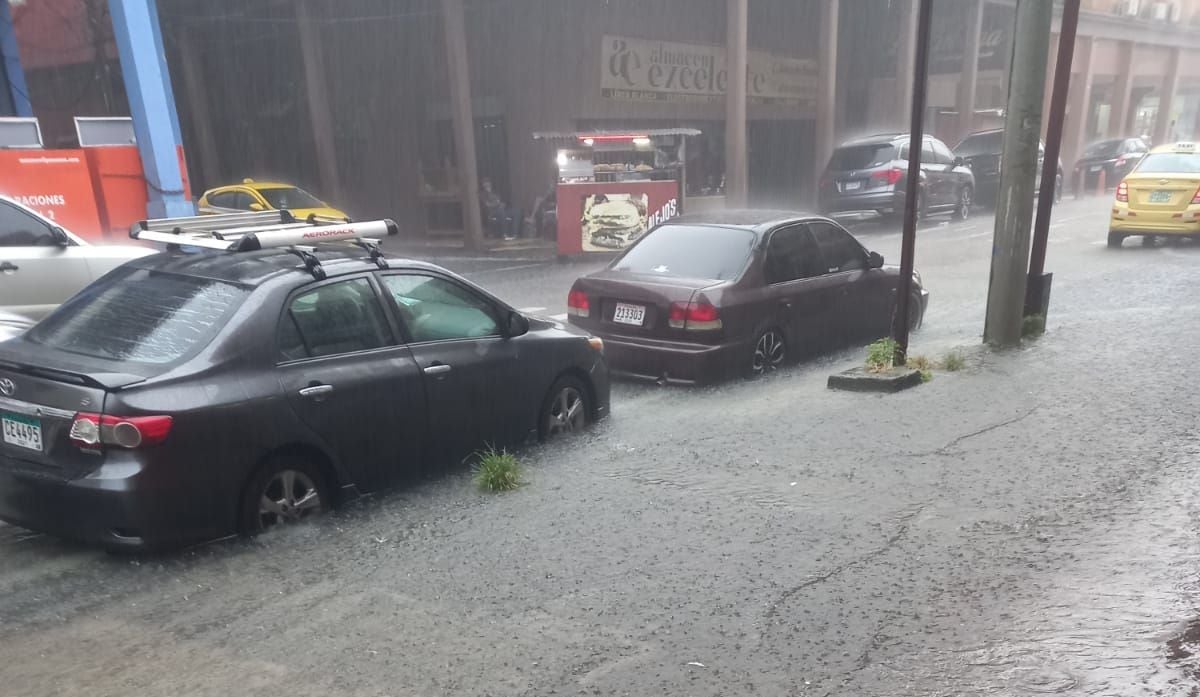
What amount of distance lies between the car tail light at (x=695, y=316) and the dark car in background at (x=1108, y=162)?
2696cm

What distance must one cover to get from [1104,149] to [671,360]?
2955 cm

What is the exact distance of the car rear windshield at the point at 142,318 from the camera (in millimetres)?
4699

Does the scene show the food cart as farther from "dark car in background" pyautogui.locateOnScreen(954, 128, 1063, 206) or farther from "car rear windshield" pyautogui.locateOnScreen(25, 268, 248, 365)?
"car rear windshield" pyautogui.locateOnScreen(25, 268, 248, 365)

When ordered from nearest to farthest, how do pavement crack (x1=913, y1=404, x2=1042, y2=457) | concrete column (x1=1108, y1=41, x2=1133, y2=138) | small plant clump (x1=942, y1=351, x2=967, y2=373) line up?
pavement crack (x1=913, y1=404, x2=1042, y2=457) < small plant clump (x1=942, y1=351, x2=967, y2=373) < concrete column (x1=1108, y1=41, x2=1133, y2=138)

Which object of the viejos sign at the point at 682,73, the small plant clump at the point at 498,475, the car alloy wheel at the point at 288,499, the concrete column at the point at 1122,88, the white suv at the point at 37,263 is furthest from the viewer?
the concrete column at the point at 1122,88

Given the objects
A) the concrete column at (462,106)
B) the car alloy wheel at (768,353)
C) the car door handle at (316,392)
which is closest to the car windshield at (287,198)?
the concrete column at (462,106)

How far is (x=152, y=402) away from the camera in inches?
170

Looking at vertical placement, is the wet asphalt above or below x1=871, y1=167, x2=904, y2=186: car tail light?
above

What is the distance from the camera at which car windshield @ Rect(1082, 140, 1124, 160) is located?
31453 mm

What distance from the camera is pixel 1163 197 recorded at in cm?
1566

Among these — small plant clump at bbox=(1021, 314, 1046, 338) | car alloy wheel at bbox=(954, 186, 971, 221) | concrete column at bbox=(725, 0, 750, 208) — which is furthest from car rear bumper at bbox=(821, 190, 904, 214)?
small plant clump at bbox=(1021, 314, 1046, 338)

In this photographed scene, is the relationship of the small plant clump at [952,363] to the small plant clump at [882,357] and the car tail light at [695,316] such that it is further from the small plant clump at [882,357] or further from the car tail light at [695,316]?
the car tail light at [695,316]

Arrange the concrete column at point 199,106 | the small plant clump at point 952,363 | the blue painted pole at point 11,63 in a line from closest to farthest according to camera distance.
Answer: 1. the small plant clump at point 952,363
2. the blue painted pole at point 11,63
3. the concrete column at point 199,106

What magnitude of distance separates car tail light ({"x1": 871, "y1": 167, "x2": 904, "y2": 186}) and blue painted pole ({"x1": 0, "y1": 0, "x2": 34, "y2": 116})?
17.6 m
